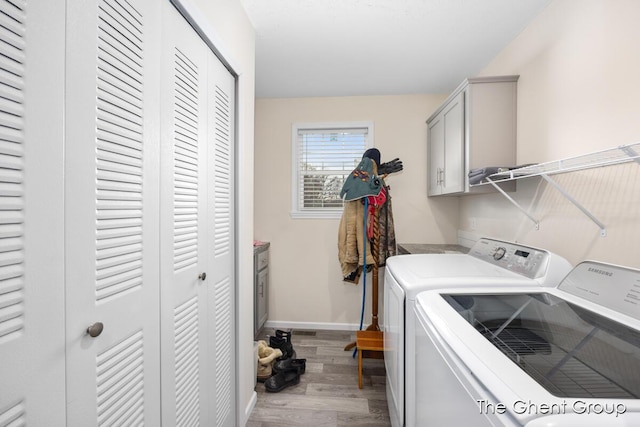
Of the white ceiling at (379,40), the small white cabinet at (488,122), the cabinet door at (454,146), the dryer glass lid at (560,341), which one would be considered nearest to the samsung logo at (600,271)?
the dryer glass lid at (560,341)

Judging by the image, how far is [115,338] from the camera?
0.78m

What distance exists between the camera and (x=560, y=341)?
0.81 m

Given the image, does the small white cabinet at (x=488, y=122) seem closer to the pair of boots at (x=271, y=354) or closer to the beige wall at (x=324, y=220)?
the beige wall at (x=324, y=220)

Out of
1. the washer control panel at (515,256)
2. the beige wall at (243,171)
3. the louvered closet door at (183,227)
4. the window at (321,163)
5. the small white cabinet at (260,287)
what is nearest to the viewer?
the louvered closet door at (183,227)

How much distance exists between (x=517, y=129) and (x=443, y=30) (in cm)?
85

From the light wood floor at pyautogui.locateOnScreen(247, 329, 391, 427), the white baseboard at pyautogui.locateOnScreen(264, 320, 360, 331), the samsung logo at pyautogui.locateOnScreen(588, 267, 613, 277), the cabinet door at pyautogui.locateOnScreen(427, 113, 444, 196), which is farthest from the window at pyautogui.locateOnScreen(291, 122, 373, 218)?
the samsung logo at pyautogui.locateOnScreen(588, 267, 613, 277)

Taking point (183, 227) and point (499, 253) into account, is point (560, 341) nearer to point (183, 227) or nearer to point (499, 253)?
point (499, 253)

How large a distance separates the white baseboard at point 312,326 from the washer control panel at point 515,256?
5.48 feet

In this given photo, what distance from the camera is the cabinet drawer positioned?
281cm

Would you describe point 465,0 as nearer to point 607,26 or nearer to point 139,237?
point 607,26

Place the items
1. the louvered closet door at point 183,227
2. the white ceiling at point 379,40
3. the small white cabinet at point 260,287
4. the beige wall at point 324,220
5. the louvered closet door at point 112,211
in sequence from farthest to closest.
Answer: the beige wall at point 324,220, the small white cabinet at point 260,287, the white ceiling at point 379,40, the louvered closet door at point 183,227, the louvered closet door at point 112,211

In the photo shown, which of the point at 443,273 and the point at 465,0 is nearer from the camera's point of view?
the point at 443,273

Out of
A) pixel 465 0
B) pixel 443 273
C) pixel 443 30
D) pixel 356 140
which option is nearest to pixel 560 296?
pixel 443 273

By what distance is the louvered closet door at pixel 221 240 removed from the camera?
4.48ft
